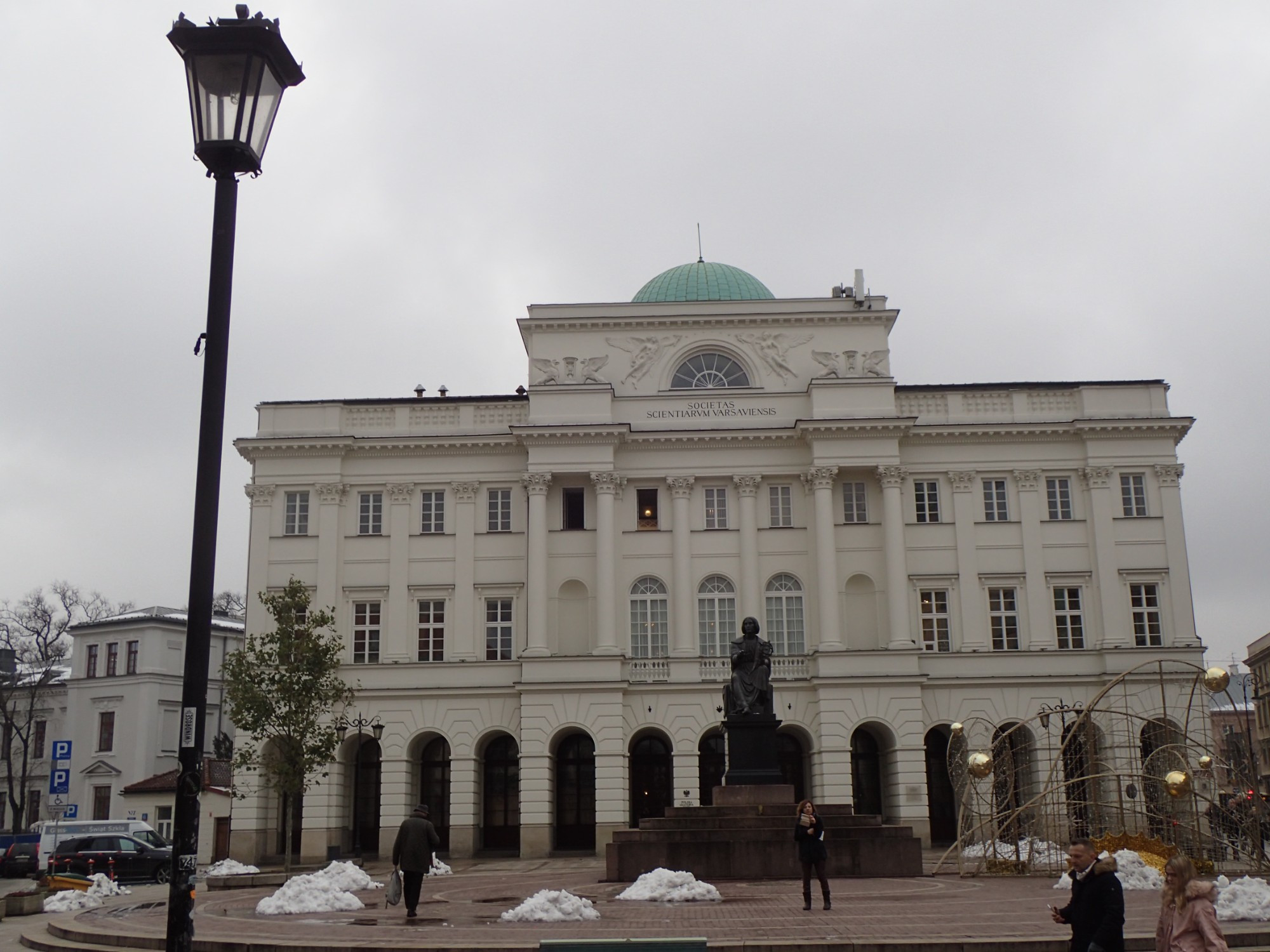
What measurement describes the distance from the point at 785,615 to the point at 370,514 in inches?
617

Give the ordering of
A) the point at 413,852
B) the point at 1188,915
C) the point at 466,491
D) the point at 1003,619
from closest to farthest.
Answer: the point at 1188,915, the point at 413,852, the point at 1003,619, the point at 466,491

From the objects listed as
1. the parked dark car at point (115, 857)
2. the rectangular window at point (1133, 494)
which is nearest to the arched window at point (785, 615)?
the rectangular window at point (1133, 494)

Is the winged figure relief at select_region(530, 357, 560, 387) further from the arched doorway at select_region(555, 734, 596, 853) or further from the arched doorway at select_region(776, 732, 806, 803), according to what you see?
the arched doorway at select_region(776, 732, 806, 803)

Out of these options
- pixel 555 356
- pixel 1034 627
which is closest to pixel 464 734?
pixel 555 356

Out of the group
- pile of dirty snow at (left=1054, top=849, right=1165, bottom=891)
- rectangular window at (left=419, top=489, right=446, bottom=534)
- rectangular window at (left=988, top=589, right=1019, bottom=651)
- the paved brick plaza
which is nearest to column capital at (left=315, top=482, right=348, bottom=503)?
rectangular window at (left=419, top=489, right=446, bottom=534)

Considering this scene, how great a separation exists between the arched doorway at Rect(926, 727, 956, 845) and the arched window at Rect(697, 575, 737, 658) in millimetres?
8010

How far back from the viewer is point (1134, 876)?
24.0 meters

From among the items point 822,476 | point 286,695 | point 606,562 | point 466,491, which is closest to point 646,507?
point 606,562

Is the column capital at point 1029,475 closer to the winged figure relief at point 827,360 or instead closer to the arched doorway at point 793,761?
the winged figure relief at point 827,360

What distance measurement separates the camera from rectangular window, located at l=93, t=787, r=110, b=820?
67.4 m

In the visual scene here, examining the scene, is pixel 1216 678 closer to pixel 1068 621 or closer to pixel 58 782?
pixel 1068 621

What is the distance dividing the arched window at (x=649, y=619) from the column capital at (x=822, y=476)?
21.5 ft

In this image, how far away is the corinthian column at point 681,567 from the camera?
45656 millimetres

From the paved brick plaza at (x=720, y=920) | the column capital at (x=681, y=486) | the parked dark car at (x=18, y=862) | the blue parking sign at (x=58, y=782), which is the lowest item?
the parked dark car at (x=18, y=862)
